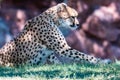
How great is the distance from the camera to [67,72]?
741 centimetres

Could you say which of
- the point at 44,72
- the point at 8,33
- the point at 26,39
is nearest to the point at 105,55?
the point at 8,33

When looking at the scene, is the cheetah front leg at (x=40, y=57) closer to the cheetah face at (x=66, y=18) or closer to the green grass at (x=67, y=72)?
the cheetah face at (x=66, y=18)

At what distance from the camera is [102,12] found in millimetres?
14422

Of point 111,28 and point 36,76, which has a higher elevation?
point 111,28

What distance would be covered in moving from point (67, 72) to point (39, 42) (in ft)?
6.30

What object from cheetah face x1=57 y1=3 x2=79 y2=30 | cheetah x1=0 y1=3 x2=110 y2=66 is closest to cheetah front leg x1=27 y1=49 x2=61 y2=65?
cheetah x1=0 y1=3 x2=110 y2=66

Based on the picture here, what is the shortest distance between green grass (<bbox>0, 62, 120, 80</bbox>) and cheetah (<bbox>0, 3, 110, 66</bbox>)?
33.0 inches

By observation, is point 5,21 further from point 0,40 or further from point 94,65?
point 94,65

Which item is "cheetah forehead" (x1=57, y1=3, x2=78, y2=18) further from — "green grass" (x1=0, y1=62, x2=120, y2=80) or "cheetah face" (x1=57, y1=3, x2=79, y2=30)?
"green grass" (x1=0, y1=62, x2=120, y2=80)

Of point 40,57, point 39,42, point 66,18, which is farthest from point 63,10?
point 40,57

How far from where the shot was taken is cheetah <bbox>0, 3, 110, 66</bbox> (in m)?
9.10

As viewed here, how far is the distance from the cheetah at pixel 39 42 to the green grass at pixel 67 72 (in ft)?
2.75

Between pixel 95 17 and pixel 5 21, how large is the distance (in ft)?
7.41

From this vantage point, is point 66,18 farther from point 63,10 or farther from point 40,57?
point 40,57
